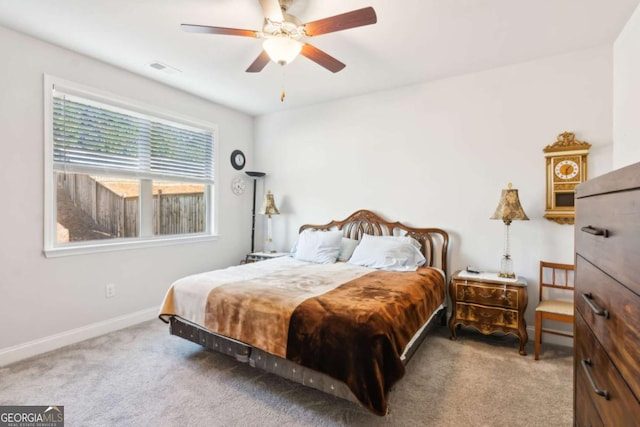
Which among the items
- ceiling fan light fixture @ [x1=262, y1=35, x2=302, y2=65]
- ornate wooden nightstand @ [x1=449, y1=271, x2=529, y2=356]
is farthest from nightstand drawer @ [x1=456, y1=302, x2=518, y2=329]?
ceiling fan light fixture @ [x1=262, y1=35, x2=302, y2=65]

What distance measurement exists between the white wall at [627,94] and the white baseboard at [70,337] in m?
4.74

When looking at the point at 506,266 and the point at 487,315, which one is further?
the point at 506,266

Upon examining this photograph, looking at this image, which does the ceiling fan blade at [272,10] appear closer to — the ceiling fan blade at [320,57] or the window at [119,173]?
the ceiling fan blade at [320,57]

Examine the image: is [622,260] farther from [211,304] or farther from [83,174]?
[83,174]

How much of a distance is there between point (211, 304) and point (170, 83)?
267cm

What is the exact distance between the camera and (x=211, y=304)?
236cm

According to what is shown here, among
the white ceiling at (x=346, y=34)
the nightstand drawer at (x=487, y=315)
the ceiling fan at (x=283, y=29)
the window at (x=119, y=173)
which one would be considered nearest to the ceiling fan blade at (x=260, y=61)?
the ceiling fan at (x=283, y=29)

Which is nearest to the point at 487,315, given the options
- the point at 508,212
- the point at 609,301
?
the point at 508,212

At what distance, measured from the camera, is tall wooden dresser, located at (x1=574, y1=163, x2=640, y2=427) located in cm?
76

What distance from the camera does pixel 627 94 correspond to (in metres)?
2.44

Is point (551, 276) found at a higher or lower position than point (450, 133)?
lower

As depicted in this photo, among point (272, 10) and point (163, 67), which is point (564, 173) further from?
point (163, 67)

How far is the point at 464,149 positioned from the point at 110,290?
157 inches

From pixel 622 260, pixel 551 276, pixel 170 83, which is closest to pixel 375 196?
pixel 551 276
